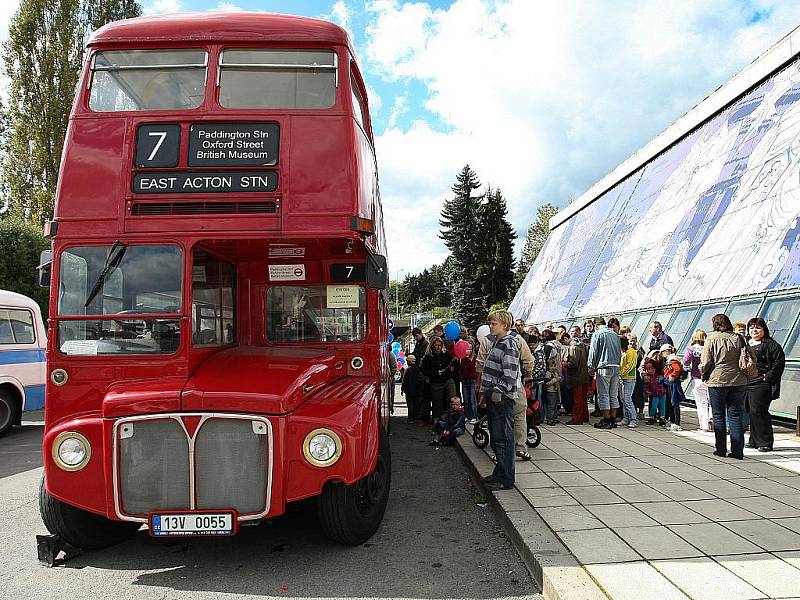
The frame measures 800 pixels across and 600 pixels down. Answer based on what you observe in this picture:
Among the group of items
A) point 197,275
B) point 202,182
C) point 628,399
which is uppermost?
point 202,182

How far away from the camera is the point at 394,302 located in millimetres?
112750

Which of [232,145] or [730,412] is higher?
[232,145]

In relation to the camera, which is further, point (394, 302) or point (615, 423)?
point (394, 302)

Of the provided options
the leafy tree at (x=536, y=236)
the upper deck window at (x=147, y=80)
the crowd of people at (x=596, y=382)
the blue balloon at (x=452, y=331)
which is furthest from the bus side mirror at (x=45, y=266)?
the leafy tree at (x=536, y=236)

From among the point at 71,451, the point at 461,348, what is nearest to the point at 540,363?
the point at 461,348

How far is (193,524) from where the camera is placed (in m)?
4.62

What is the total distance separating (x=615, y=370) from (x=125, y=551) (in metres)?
8.03

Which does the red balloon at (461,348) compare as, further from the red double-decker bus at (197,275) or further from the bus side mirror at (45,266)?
the bus side mirror at (45,266)

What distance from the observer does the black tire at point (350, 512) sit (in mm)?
5129

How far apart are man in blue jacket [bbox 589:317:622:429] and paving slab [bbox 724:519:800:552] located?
5.35 m

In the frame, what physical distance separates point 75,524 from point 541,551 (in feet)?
12.2

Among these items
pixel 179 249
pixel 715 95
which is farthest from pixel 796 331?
pixel 715 95

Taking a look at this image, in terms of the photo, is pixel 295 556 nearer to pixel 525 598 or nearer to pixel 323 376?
pixel 323 376

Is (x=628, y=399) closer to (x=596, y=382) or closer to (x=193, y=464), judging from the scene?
(x=596, y=382)
